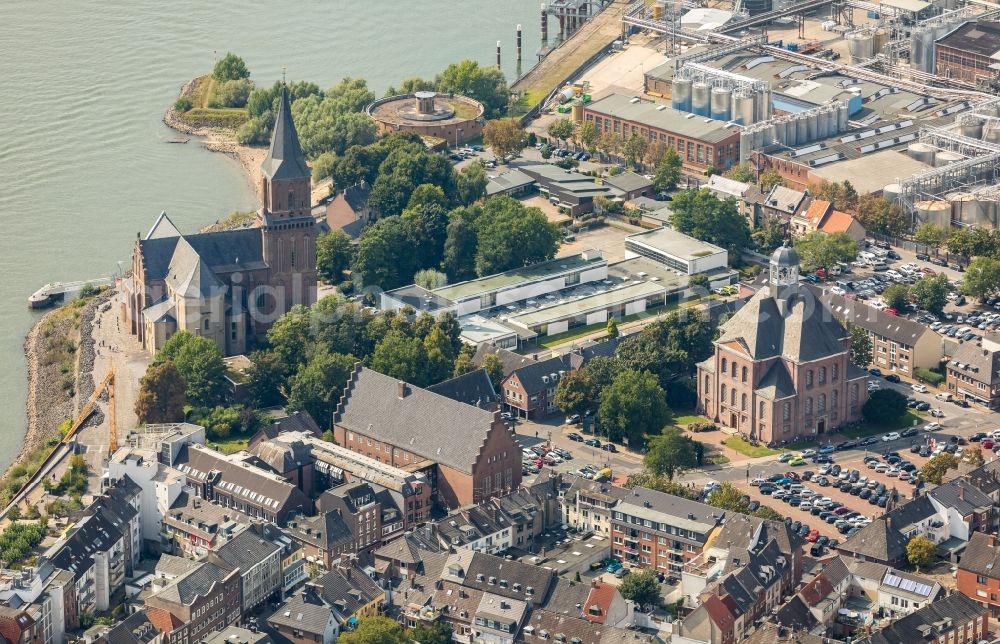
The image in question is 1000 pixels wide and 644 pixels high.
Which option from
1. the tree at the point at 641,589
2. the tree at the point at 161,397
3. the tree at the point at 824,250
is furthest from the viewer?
the tree at the point at 824,250

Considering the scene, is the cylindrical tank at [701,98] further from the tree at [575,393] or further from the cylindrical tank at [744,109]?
the tree at [575,393]

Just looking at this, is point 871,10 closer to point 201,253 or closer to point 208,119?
point 208,119

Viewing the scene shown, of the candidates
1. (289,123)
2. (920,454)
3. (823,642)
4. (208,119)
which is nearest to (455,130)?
(208,119)

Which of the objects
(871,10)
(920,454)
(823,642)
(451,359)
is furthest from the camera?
(871,10)

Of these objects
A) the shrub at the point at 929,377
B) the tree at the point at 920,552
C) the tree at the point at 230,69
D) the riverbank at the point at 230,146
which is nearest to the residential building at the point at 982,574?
the tree at the point at 920,552

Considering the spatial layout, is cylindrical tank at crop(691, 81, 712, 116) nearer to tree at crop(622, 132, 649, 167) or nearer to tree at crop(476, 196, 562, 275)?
tree at crop(622, 132, 649, 167)

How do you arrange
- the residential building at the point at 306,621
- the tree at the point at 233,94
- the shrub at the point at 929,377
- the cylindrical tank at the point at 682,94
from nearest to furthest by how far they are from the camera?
1. the residential building at the point at 306,621
2. the shrub at the point at 929,377
3. the cylindrical tank at the point at 682,94
4. the tree at the point at 233,94

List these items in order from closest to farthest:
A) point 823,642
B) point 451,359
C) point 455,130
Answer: point 823,642
point 451,359
point 455,130

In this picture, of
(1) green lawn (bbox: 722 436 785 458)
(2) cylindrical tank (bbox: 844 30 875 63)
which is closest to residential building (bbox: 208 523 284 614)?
(1) green lawn (bbox: 722 436 785 458)
